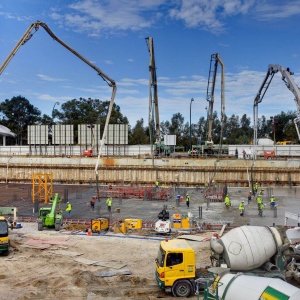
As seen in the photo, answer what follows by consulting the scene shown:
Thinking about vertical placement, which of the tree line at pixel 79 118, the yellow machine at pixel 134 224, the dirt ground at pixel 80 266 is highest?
the tree line at pixel 79 118

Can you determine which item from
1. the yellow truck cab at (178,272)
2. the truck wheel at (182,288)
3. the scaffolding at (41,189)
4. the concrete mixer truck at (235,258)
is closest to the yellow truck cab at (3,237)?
the concrete mixer truck at (235,258)

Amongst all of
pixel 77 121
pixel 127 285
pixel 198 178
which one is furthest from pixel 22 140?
pixel 127 285

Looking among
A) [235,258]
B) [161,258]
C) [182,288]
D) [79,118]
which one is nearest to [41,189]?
[161,258]

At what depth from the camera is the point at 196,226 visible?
25.8m

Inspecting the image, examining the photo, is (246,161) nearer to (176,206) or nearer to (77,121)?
(176,206)

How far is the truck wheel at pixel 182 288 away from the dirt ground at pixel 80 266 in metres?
0.37

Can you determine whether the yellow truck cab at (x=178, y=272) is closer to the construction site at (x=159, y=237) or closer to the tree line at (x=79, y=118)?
the construction site at (x=159, y=237)

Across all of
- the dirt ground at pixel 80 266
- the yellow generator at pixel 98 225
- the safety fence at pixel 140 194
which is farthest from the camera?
the safety fence at pixel 140 194

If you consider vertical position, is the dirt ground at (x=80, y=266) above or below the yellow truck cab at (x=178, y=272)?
below

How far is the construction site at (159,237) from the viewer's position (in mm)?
13688

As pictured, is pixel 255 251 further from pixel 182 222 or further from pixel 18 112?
pixel 18 112

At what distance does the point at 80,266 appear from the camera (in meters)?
17.8

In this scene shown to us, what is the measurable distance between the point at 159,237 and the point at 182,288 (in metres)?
9.36

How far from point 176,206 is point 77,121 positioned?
81883 millimetres
